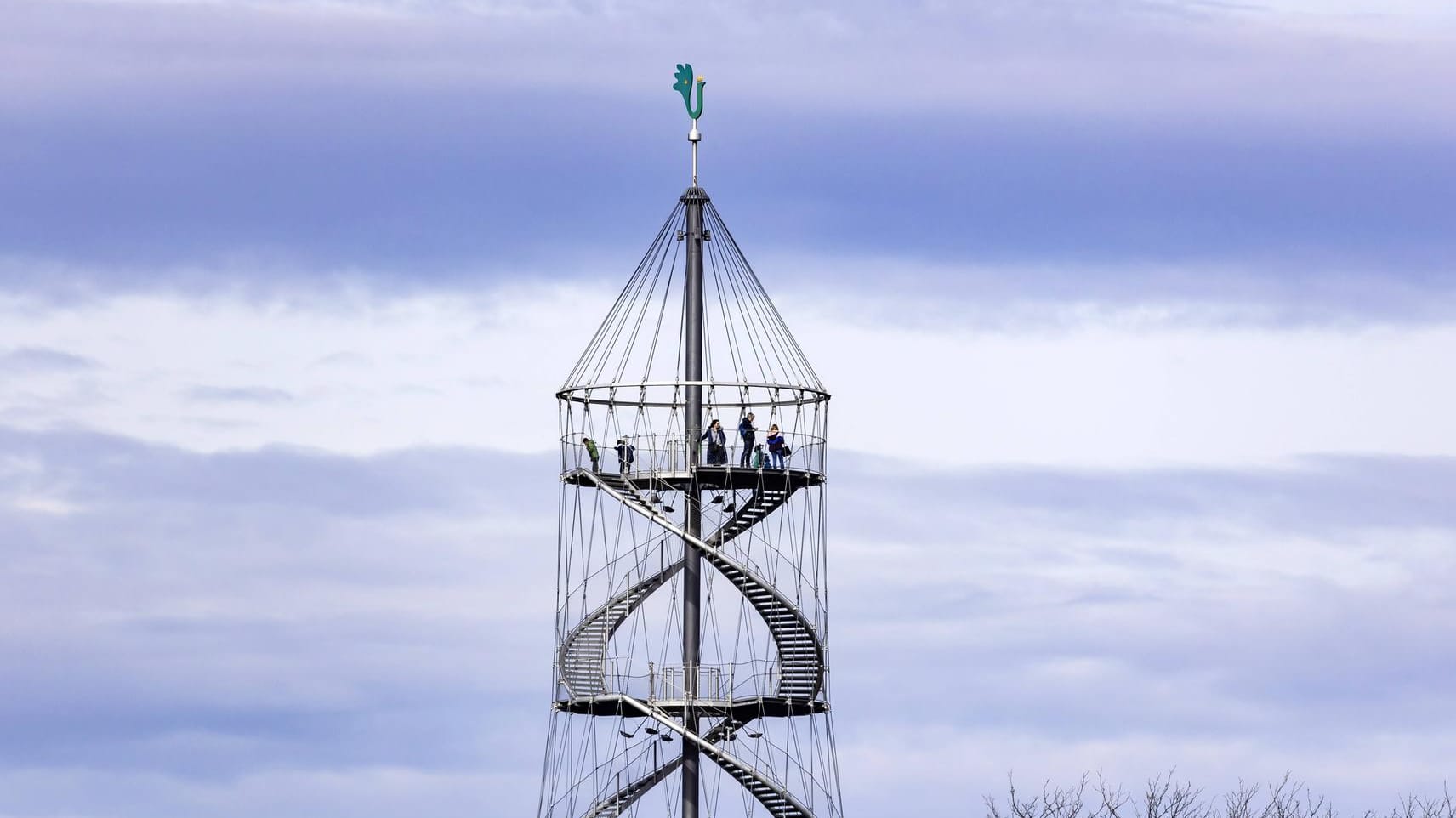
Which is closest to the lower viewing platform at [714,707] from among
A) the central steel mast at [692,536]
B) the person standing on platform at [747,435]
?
the central steel mast at [692,536]

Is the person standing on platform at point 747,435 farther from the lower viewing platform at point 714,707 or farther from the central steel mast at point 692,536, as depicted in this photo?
the lower viewing platform at point 714,707

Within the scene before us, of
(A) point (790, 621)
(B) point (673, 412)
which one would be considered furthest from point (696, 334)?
(A) point (790, 621)

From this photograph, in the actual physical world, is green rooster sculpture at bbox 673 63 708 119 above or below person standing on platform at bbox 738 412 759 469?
above

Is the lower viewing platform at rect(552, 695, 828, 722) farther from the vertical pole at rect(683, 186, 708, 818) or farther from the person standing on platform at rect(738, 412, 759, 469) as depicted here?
the person standing on platform at rect(738, 412, 759, 469)

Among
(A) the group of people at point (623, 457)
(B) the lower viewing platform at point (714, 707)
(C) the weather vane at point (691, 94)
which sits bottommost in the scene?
(B) the lower viewing platform at point (714, 707)

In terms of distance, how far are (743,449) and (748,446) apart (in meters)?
0.18

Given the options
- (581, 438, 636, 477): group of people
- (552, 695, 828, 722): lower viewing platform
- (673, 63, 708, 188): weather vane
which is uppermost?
(673, 63, 708, 188): weather vane

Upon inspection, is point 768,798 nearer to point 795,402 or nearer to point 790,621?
point 790,621

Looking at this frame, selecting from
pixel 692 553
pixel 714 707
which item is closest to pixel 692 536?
pixel 692 553

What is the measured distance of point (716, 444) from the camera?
11125 cm

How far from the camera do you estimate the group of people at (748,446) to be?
364 feet

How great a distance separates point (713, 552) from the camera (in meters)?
110

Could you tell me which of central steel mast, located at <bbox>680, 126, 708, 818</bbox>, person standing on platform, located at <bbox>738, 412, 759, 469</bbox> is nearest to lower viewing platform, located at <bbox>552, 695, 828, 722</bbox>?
central steel mast, located at <bbox>680, 126, 708, 818</bbox>

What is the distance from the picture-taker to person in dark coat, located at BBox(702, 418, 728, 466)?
111188 mm
